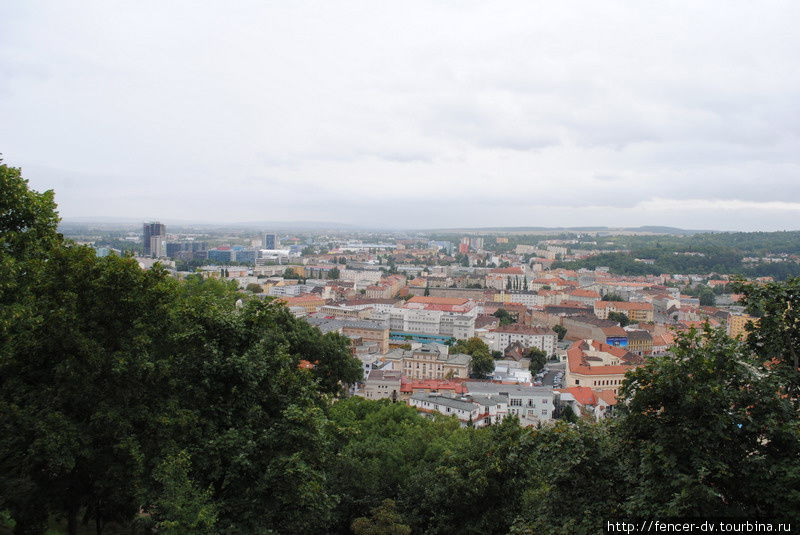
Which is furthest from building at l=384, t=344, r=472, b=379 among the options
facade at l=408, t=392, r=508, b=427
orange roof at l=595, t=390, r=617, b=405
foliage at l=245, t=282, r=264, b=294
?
foliage at l=245, t=282, r=264, b=294

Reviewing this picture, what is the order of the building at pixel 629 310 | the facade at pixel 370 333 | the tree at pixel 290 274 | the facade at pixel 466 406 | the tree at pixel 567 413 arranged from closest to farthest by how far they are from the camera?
the facade at pixel 466 406 < the tree at pixel 567 413 < the facade at pixel 370 333 < the building at pixel 629 310 < the tree at pixel 290 274

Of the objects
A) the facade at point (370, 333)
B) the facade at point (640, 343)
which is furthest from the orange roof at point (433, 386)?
the facade at point (640, 343)

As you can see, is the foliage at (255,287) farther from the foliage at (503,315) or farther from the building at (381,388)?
the building at (381,388)

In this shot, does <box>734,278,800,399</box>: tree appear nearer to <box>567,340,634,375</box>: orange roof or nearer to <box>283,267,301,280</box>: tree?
<box>567,340,634,375</box>: orange roof

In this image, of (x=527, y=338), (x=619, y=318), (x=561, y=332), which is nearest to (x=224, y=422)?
(x=527, y=338)

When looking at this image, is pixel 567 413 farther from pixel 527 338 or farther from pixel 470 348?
pixel 527 338

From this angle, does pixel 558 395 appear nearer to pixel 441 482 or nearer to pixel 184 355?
pixel 441 482
